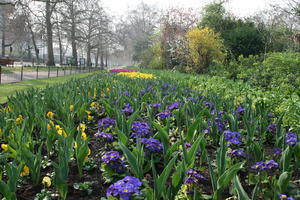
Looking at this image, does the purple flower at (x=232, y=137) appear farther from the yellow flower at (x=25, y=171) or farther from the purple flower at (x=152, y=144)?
the yellow flower at (x=25, y=171)

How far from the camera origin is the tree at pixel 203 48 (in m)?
14.4

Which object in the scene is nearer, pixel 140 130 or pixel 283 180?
pixel 283 180

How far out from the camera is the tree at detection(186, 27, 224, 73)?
14438 millimetres

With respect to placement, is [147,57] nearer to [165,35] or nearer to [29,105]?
[165,35]

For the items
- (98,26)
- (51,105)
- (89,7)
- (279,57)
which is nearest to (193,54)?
(279,57)

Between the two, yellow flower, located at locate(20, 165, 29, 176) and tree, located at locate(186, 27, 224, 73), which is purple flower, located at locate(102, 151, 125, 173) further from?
tree, located at locate(186, 27, 224, 73)

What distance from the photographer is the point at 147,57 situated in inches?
1151

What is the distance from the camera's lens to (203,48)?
1474 cm

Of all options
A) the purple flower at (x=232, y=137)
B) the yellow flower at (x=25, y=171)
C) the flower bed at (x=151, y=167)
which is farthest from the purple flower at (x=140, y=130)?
the yellow flower at (x=25, y=171)

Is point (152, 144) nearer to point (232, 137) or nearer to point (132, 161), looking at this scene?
point (132, 161)

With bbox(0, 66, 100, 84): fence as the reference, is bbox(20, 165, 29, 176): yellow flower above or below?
below

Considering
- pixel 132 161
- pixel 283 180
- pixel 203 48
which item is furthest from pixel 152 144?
pixel 203 48

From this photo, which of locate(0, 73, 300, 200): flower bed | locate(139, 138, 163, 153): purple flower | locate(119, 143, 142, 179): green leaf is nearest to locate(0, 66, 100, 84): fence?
locate(0, 73, 300, 200): flower bed

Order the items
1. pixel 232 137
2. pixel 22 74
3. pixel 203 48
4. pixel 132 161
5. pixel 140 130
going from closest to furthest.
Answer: pixel 132 161 < pixel 232 137 < pixel 140 130 < pixel 22 74 < pixel 203 48
